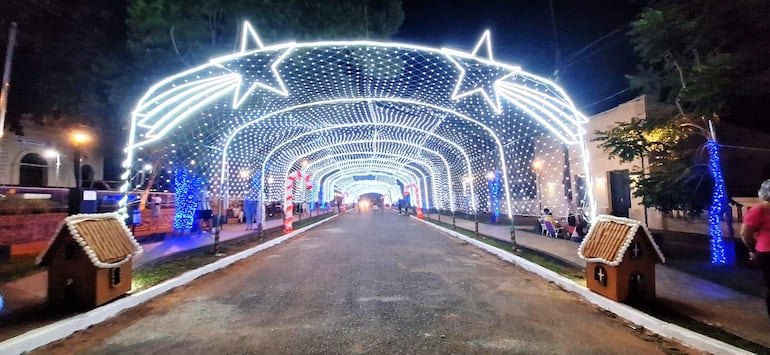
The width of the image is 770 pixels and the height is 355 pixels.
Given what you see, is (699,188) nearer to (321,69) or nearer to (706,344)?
(706,344)

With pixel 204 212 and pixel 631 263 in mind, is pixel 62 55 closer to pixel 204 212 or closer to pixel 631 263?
pixel 204 212

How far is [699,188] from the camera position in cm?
916

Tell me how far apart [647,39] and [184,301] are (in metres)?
9.51

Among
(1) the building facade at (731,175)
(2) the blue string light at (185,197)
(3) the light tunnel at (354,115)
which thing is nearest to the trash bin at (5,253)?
(3) the light tunnel at (354,115)

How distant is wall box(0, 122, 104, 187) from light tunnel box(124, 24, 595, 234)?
627cm

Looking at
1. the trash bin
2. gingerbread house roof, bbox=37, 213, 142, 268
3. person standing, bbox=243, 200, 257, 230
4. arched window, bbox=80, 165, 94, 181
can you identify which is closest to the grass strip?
gingerbread house roof, bbox=37, 213, 142, 268

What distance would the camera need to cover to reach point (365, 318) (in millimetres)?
4914

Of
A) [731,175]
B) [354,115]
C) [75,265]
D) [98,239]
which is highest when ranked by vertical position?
[354,115]

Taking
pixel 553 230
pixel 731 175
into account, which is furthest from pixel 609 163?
pixel 553 230

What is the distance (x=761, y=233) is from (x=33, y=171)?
2846 centimetres

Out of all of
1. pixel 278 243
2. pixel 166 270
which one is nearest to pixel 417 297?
pixel 166 270

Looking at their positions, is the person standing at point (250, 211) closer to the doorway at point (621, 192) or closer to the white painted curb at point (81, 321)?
the white painted curb at point (81, 321)

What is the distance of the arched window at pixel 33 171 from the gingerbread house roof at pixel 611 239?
2555 centimetres

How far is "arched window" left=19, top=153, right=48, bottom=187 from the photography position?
22.1 m
